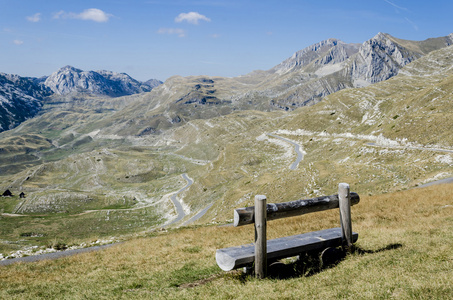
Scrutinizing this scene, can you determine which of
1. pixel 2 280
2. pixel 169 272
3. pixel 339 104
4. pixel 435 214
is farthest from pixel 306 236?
pixel 339 104

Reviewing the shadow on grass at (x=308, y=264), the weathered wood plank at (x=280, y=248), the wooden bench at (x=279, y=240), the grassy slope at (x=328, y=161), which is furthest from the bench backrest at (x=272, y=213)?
the grassy slope at (x=328, y=161)

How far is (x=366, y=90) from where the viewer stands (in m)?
162

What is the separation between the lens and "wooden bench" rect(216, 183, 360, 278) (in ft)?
31.4

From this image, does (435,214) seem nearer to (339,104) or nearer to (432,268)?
(432,268)

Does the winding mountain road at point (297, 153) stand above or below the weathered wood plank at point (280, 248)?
below

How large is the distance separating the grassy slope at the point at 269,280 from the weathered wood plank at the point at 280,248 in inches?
29.4

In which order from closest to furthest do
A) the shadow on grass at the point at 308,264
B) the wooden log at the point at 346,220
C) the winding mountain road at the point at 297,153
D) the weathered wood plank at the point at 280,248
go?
the weathered wood plank at the point at 280,248, the shadow on grass at the point at 308,264, the wooden log at the point at 346,220, the winding mountain road at the point at 297,153

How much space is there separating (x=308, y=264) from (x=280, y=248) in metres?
1.67

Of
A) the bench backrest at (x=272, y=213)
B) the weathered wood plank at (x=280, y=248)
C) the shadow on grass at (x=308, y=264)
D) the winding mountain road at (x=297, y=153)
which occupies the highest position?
the bench backrest at (x=272, y=213)

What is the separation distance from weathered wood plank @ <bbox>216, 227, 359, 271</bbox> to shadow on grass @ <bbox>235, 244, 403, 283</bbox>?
0.33 metres

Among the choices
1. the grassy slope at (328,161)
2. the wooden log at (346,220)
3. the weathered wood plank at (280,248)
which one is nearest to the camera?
the weathered wood plank at (280,248)

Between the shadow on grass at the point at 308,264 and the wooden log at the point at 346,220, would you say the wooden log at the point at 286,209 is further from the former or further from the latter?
the shadow on grass at the point at 308,264

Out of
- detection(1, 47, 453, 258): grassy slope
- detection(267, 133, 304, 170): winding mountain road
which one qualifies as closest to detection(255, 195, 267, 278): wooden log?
detection(1, 47, 453, 258): grassy slope

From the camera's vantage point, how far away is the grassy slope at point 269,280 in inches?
325
